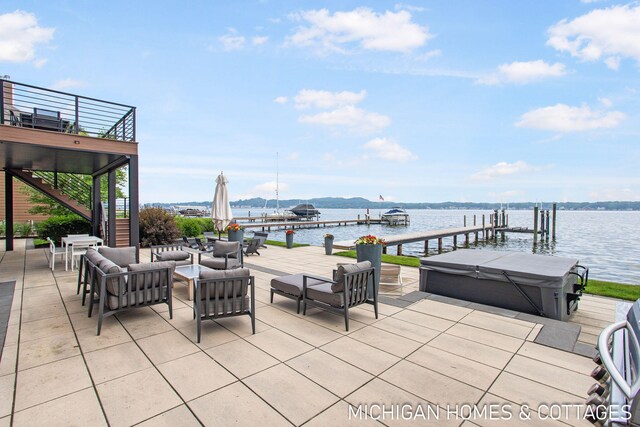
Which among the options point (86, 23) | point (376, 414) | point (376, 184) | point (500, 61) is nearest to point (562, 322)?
point (376, 414)

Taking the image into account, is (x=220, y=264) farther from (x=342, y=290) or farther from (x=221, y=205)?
(x=221, y=205)

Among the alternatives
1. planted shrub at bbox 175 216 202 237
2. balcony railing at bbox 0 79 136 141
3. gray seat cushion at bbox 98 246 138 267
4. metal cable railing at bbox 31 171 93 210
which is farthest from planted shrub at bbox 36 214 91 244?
gray seat cushion at bbox 98 246 138 267

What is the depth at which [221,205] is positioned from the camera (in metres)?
10.3

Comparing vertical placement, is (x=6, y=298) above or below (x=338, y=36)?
below

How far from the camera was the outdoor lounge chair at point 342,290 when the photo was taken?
13.8 ft

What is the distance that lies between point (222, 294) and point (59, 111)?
8170 mm

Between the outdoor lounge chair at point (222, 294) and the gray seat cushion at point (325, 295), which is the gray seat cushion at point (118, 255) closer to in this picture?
the outdoor lounge chair at point (222, 294)

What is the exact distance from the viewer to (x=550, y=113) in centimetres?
1642

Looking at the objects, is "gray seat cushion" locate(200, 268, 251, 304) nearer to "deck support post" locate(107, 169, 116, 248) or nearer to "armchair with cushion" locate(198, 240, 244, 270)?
"armchair with cushion" locate(198, 240, 244, 270)

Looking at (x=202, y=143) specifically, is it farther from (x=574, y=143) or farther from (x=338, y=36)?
(x=574, y=143)

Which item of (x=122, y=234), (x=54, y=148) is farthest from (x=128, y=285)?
(x=122, y=234)

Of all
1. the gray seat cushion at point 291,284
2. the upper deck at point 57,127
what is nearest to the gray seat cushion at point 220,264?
the gray seat cushion at point 291,284

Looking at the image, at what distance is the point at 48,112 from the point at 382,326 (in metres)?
9.66

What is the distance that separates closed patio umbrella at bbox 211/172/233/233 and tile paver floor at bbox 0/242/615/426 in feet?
18.3
